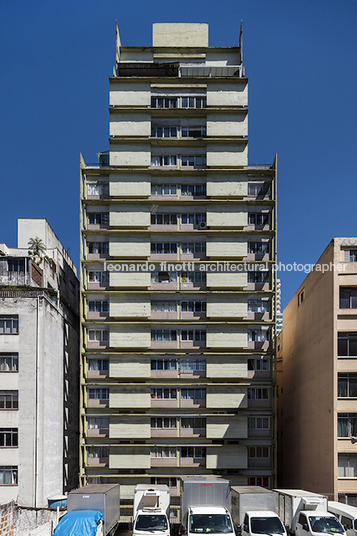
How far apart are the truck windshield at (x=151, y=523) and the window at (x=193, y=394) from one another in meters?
20.3

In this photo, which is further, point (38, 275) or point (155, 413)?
point (155, 413)

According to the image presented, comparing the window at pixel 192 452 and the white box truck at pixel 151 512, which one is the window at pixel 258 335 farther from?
the white box truck at pixel 151 512

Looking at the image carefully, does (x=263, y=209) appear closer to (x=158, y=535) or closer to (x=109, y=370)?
(x=109, y=370)

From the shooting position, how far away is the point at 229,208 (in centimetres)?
5144

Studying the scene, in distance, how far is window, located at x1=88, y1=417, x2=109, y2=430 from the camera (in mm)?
49156

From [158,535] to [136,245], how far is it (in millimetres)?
29174

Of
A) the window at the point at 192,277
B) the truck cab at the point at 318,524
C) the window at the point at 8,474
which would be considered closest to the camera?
the truck cab at the point at 318,524

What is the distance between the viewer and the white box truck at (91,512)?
26.0 meters

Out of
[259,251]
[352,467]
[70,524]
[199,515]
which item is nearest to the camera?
[70,524]

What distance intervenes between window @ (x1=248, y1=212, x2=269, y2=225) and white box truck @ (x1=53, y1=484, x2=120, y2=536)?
30.6 m

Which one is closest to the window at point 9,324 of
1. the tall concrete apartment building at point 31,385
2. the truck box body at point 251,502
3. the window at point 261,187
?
the tall concrete apartment building at point 31,385

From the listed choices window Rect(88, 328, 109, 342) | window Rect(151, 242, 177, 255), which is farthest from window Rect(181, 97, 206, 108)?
window Rect(88, 328, 109, 342)

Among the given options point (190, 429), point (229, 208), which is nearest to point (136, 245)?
point (229, 208)

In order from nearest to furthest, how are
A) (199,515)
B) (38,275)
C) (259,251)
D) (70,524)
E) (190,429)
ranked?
(70,524)
(199,515)
(38,275)
(190,429)
(259,251)
